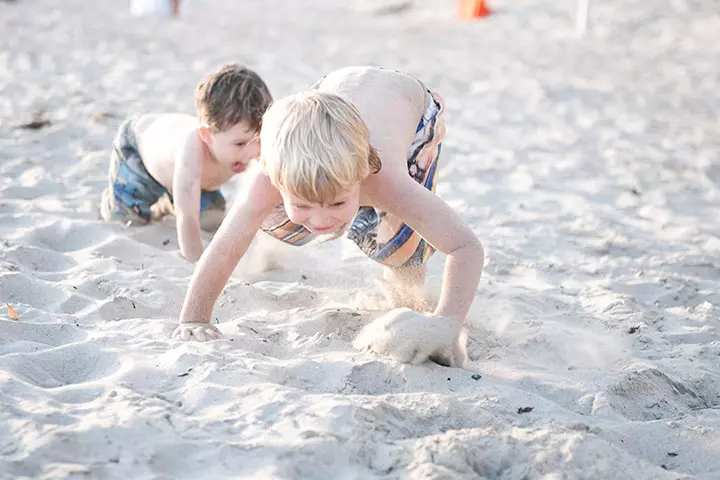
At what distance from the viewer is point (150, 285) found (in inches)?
110

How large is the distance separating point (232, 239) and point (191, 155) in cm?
106

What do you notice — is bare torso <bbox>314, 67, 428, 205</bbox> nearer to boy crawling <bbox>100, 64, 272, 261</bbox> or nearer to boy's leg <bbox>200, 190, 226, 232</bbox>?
boy crawling <bbox>100, 64, 272, 261</bbox>

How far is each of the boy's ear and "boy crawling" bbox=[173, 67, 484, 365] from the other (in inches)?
26.9

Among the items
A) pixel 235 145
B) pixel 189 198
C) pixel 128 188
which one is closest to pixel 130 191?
pixel 128 188

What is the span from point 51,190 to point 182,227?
1.02 meters

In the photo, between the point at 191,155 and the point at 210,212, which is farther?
the point at 210,212

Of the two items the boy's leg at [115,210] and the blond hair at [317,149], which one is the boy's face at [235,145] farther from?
the blond hair at [317,149]

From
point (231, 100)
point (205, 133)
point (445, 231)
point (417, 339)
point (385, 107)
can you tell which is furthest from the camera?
point (205, 133)

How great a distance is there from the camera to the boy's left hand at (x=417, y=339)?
2.20m

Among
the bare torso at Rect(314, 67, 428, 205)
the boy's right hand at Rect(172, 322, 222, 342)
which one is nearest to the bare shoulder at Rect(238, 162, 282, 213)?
the bare torso at Rect(314, 67, 428, 205)

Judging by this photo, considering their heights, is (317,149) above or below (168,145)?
above

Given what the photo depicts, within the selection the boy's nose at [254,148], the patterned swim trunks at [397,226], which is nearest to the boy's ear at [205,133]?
the boy's nose at [254,148]

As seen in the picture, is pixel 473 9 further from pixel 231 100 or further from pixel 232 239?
pixel 232 239

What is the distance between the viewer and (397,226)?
2.74 m
